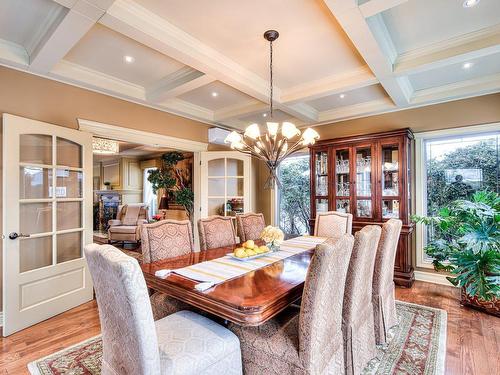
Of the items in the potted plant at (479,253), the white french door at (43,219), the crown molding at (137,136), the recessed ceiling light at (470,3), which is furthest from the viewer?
the crown molding at (137,136)

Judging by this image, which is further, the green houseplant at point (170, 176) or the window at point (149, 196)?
the window at point (149, 196)

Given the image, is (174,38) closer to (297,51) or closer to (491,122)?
(297,51)

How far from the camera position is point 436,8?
208 centimetres

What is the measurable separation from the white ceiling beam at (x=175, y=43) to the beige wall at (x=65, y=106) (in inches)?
56.4

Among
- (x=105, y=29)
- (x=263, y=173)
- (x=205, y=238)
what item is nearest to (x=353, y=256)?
(x=205, y=238)

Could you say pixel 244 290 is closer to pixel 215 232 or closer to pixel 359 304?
pixel 359 304

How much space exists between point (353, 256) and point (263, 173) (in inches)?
157

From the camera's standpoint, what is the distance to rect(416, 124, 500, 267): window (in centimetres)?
355

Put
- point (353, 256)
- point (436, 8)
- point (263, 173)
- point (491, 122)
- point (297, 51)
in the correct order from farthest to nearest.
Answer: point (263, 173), point (491, 122), point (297, 51), point (436, 8), point (353, 256)

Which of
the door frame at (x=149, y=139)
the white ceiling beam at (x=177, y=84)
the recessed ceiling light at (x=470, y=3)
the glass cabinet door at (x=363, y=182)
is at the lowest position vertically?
the glass cabinet door at (x=363, y=182)

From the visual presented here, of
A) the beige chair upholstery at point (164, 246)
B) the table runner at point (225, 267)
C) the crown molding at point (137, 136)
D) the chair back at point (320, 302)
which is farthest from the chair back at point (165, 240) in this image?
the crown molding at point (137, 136)

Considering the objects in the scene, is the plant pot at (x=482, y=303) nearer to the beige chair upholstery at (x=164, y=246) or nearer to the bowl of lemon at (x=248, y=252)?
the bowl of lemon at (x=248, y=252)

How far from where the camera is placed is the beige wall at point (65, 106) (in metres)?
2.70

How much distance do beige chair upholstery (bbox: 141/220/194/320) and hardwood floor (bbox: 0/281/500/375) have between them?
0.85 metres
